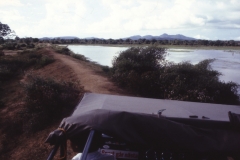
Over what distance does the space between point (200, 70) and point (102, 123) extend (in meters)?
13.8

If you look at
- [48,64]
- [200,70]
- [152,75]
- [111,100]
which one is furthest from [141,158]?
[48,64]

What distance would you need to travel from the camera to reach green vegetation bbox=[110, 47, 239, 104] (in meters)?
12.7

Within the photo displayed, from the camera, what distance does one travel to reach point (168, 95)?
42.4ft

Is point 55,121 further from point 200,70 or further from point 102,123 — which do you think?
point 200,70

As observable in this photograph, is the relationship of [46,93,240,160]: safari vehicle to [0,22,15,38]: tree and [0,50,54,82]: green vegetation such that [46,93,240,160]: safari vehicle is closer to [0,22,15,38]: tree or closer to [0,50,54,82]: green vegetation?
[0,50,54,82]: green vegetation

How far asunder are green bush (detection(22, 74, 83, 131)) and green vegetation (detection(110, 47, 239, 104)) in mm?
3886

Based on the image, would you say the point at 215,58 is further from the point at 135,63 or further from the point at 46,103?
the point at 46,103

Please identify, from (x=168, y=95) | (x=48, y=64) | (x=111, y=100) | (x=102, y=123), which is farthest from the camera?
(x=48, y=64)

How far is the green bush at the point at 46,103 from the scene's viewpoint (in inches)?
415

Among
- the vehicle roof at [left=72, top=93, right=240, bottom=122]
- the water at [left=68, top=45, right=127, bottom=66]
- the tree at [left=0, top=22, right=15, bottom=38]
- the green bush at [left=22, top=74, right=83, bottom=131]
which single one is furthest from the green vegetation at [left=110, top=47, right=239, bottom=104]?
the tree at [left=0, top=22, right=15, bottom=38]

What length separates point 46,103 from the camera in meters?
10.8

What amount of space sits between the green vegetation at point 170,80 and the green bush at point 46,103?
3.89 m

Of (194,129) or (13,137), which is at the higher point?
(194,129)

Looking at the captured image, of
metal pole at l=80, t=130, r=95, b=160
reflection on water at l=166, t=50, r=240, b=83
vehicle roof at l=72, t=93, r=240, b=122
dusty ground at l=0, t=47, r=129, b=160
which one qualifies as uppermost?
metal pole at l=80, t=130, r=95, b=160
